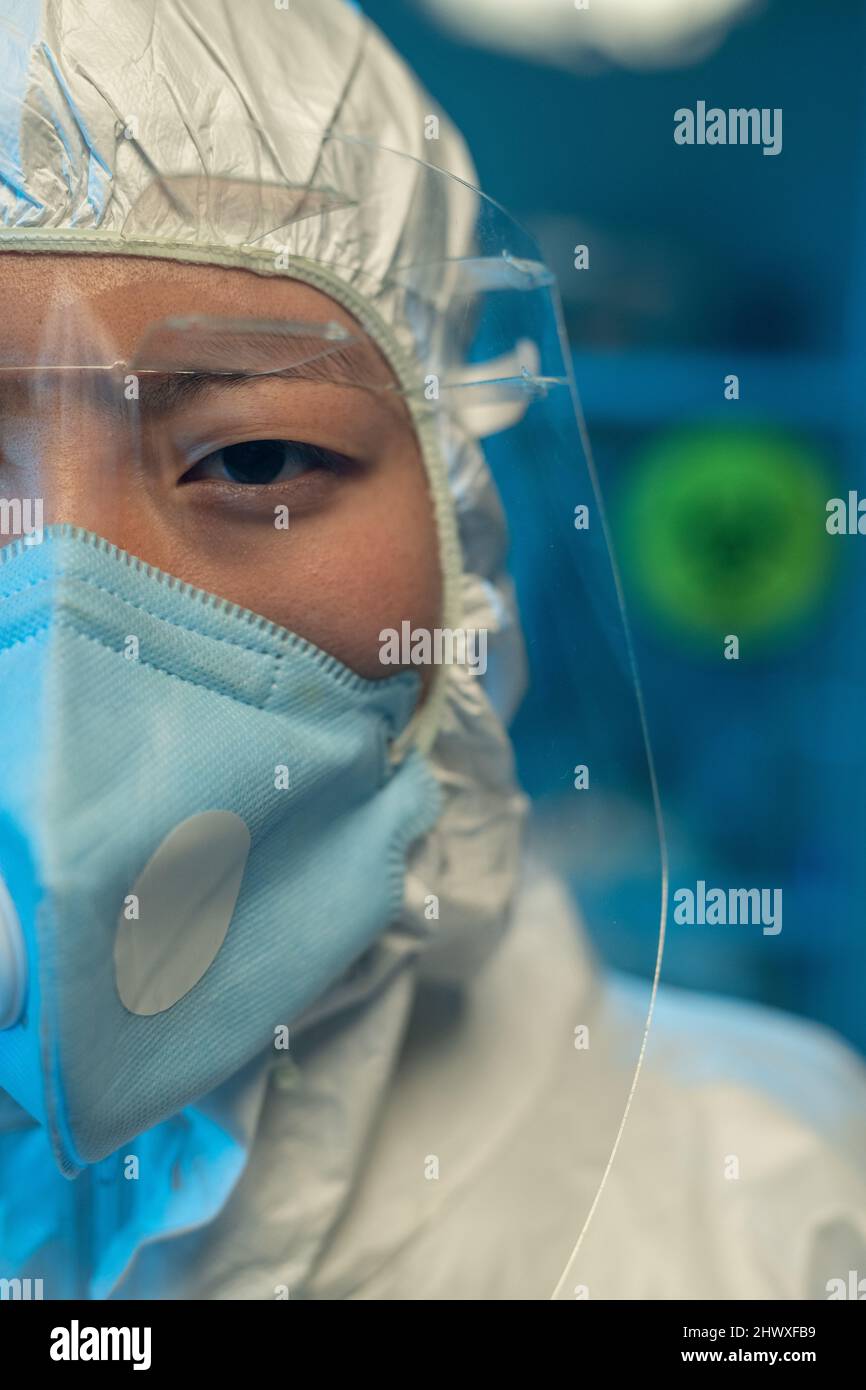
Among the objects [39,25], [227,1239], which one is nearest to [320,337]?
[39,25]

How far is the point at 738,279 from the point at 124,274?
4.26ft

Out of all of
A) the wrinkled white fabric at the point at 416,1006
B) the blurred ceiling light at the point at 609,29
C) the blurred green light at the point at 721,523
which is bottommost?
the wrinkled white fabric at the point at 416,1006

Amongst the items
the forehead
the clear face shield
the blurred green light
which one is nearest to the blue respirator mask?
the clear face shield

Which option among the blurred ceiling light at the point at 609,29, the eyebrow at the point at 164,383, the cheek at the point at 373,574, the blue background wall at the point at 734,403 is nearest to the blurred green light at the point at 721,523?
the blue background wall at the point at 734,403

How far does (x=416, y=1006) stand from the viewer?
39.3 inches

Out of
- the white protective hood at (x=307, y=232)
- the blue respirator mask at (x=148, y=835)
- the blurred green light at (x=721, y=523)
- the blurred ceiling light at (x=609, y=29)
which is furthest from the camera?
the blurred green light at (x=721, y=523)

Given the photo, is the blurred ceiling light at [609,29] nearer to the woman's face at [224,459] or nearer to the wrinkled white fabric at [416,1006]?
the wrinkled white fabric at [416,1006]

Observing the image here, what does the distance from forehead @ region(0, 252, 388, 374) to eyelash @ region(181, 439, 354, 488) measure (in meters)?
0.08

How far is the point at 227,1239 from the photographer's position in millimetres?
856

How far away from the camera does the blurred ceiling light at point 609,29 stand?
5.30 feet

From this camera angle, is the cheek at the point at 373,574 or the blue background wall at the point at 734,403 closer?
the cheek at the point at 373,574

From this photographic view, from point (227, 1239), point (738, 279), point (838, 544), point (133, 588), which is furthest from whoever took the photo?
point (838, 544)

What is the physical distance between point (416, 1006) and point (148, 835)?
0.40m

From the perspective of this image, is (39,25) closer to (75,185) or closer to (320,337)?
(75,185)
